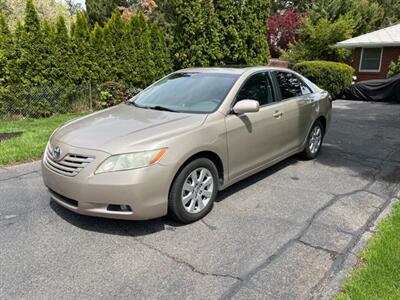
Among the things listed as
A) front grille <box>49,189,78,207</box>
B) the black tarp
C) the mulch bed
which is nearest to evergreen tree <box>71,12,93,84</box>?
the mulch bed

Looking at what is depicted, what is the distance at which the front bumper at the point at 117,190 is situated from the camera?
124 inches

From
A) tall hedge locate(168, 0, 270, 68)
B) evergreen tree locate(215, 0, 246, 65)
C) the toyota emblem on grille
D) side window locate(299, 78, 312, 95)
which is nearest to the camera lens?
the toyota emblem on grille

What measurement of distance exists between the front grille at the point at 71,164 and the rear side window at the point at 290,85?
2.95 meters

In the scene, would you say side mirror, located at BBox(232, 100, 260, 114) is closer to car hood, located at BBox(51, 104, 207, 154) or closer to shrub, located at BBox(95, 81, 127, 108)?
car hood, located at BBox(51, 104, 207, 154)

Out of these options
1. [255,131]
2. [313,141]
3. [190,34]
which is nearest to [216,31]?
[190,34]

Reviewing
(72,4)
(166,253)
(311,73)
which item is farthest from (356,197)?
(72,4)

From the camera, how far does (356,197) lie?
4477mm

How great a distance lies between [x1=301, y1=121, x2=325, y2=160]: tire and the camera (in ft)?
18.9

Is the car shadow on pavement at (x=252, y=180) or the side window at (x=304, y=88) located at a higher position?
the side window at (x=304, y=88)

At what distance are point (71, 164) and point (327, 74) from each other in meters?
13.5

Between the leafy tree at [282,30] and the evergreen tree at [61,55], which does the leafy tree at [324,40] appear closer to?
the leafy tree at [282,30]

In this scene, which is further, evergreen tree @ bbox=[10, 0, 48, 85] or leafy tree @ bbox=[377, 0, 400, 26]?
leafy tree @ bbox=[377, 0, 400, 26]

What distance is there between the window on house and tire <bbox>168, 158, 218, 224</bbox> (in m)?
17.6

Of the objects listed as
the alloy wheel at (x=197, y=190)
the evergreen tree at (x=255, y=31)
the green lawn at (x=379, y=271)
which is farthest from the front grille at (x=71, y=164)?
the evergreen tree at (x=255, y=31)
